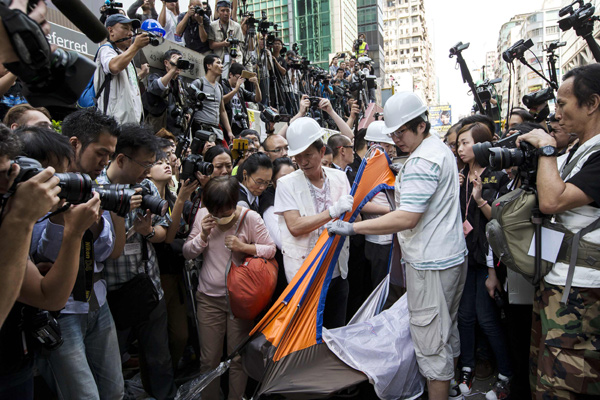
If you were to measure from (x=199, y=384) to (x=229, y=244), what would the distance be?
97cm

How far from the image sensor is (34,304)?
1710 mm

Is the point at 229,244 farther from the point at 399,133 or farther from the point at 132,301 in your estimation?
the point at 399,133

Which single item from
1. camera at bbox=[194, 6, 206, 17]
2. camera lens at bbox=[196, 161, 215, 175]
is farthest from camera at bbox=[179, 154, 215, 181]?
camera at bbox=[194, 6, 206, 17]

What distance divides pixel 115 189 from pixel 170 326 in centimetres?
183

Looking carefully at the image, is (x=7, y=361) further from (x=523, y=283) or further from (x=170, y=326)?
(x=523, y=283)

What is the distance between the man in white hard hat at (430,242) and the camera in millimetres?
2596

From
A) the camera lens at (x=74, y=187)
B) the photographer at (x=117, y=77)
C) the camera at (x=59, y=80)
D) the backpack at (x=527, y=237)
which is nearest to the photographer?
the camera at (x=59, y=80)

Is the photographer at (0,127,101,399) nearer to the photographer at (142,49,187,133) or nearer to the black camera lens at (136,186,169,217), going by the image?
the black camera lens at (136,186,169,217)

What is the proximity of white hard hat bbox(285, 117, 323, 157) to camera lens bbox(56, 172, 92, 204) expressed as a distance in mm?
1716

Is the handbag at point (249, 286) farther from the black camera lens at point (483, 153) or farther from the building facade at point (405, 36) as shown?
the building facade at point (405, 36)

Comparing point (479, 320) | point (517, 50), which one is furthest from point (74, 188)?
point (517, 50)

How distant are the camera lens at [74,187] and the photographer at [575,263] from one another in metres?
2.13

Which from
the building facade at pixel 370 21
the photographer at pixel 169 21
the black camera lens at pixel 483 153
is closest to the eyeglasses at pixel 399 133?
the black camera lens at pixel 483 153

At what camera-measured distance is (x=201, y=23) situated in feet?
23.0
